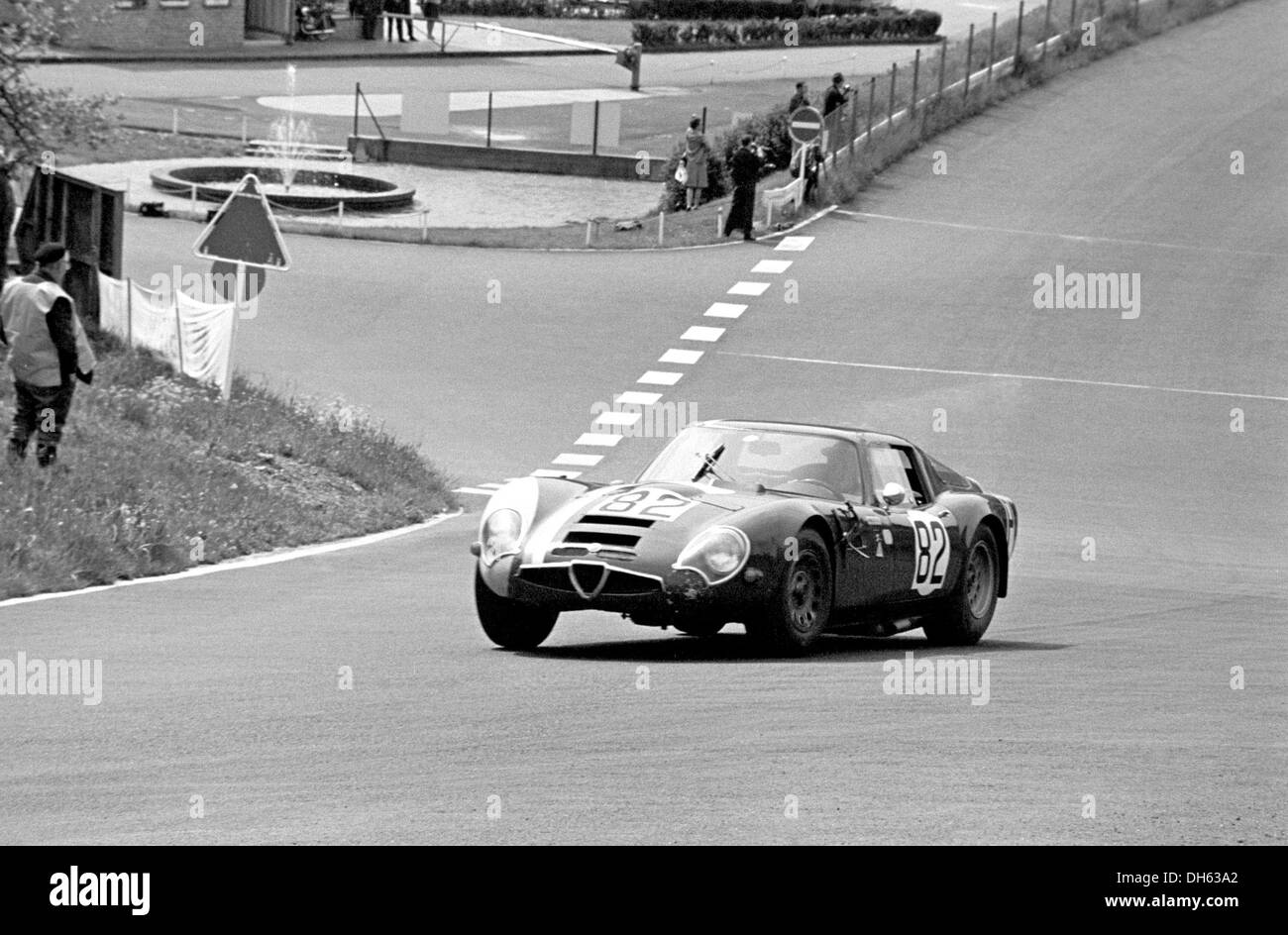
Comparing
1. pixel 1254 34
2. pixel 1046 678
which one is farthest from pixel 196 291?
pixel 1254 34

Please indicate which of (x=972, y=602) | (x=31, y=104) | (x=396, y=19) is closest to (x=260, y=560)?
(x=972, y=602)

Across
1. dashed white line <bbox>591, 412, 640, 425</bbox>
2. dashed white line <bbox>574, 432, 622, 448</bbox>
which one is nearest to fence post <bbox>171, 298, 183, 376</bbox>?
dashed white line <bbox>574, 432, 622, 448</bbox>

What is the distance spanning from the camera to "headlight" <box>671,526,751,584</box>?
11.2 m

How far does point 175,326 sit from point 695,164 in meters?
20.1

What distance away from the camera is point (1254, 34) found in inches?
2377

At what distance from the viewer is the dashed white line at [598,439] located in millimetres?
25984

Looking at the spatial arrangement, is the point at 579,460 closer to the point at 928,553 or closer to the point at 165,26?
the point at 928,553

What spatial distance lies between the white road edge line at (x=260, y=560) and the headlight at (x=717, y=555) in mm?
4587

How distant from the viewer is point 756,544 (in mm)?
11367

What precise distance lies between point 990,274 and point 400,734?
2939 centimetres

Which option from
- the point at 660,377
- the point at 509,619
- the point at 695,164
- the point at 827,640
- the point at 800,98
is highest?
the point at 800,98

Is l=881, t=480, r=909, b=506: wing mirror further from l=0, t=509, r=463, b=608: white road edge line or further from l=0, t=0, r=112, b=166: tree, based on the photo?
l=0, t=0, r=112, b=166: tree
